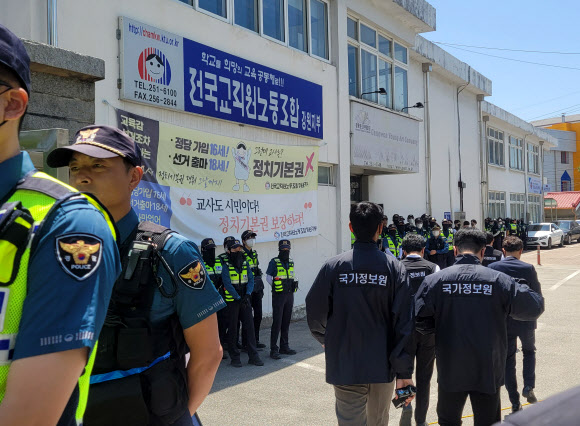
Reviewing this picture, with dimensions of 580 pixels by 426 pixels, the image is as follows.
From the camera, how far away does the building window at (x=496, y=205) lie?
85.8 ft

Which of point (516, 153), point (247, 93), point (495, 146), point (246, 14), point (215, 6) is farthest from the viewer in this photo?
point (516, 153)

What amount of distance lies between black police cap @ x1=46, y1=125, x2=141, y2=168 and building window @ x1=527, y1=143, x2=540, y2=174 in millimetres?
35141

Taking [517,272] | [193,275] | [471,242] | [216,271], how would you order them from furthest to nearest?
[216,271]
[517,272]
[471,242]
[193,275]

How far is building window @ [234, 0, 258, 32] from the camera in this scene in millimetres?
9727

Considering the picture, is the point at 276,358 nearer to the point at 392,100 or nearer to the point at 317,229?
the point at 317,229

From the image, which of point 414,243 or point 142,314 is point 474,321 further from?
point 142,314

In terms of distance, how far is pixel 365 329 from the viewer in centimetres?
354

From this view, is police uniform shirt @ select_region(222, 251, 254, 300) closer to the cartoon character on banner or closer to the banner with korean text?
the banner with korean text

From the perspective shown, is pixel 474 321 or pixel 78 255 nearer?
pixel 78 255

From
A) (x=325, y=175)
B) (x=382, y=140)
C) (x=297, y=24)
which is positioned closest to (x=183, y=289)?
(x=297, y=24)

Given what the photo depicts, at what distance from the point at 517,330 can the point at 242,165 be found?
533 centimetres

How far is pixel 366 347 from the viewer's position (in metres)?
3.52

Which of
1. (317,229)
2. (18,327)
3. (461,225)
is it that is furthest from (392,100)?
(18,327)

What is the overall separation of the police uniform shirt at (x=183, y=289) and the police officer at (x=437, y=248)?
13010 mm
